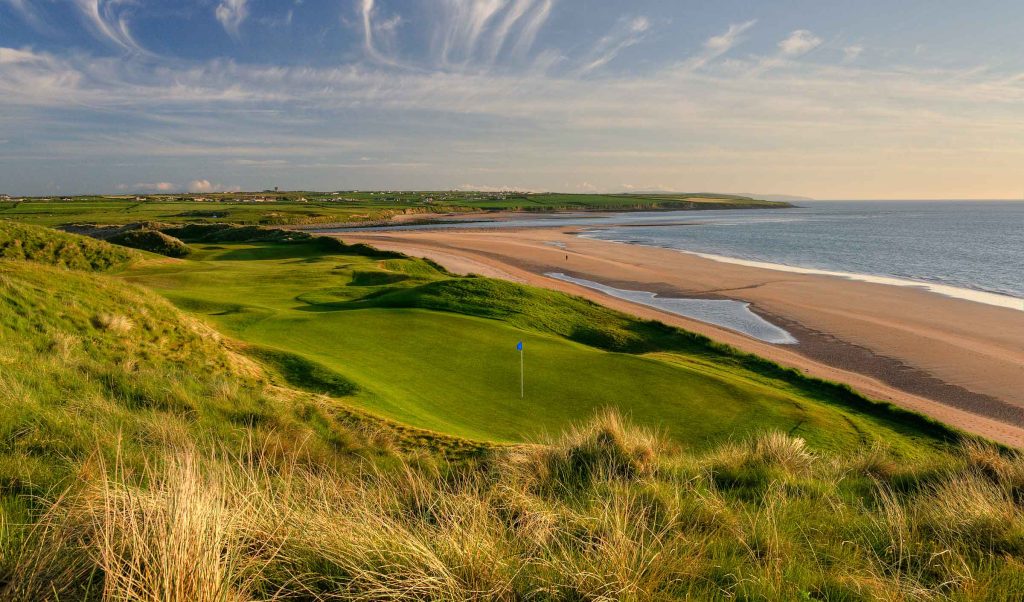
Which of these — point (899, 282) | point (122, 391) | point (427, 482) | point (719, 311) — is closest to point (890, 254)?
point (899, 282)

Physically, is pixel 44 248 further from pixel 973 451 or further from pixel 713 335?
pixel 973 451

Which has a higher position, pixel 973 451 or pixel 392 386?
pixel 973 451

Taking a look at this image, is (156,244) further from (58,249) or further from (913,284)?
(913,284)

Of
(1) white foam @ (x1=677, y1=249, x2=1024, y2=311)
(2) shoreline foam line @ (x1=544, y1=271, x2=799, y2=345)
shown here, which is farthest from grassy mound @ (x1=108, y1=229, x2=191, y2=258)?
(1) white foam @ (x1=677, y1=249, x2=1024, y2=311)

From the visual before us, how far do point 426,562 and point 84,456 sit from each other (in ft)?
11.2

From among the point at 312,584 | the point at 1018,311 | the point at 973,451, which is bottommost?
the point at 1018,311

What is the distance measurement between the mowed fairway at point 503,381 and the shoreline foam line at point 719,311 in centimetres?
1005

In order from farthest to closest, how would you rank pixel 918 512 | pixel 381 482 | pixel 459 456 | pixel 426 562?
pixel 459 456
pixel 381 482
pixel 918 512
pixel 426 562

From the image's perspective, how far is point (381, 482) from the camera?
505cm

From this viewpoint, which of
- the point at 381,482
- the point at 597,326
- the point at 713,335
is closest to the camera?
the point at 381,482

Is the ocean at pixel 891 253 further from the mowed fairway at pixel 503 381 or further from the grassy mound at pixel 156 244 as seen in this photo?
the grassy mound at pixel 156 244

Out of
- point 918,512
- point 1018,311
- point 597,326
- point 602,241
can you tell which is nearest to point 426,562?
point 918,512

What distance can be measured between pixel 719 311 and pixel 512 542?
103 feet

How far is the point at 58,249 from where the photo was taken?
28859 millimetres
